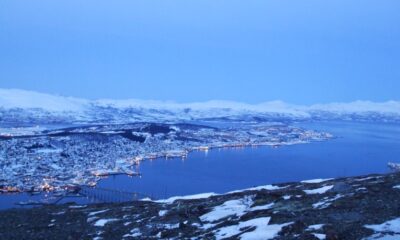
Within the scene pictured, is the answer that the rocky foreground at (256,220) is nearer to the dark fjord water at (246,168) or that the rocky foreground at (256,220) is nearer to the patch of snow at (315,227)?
the patch of snow at (315,227)

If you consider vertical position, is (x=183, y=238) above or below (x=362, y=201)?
below

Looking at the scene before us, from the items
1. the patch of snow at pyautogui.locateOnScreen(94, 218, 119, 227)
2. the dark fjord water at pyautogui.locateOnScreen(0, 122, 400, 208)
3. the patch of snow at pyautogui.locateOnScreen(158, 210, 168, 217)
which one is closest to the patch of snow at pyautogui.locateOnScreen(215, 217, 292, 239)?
the patch of snow at pyautogui.locateOnScreen(158, 210, 168, 217)

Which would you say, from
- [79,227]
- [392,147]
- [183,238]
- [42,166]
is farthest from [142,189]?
[392,147]

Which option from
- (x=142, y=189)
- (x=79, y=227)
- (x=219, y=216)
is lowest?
(x=142, y=189)

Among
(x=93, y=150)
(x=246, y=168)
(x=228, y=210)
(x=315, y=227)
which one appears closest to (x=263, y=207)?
(x=228, y=210)

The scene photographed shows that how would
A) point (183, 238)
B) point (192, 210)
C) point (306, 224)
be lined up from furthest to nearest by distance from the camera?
point (192, 210)
point (183, 238)
point (306, 224)

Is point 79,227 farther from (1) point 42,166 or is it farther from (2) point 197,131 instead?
(2) point 197,131

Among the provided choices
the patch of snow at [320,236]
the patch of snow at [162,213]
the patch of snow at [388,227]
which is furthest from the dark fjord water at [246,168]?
the patch of snow at [388,227]
